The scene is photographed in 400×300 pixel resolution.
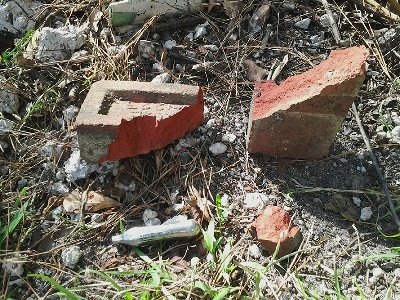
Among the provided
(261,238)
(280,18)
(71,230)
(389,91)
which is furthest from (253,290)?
(280,18)

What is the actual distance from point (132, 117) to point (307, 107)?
0.83 m

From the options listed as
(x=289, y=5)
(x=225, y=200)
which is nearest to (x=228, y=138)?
(x=225, y=200)

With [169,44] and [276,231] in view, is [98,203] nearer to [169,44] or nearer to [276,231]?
[276,231]

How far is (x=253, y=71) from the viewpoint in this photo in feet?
9.36

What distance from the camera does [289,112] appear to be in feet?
7.34

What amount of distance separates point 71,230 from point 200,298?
0.72m

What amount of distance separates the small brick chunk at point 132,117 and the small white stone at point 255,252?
0.70 metres

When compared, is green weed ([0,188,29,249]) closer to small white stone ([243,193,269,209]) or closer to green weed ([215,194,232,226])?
green weed ([215,194,232,226])

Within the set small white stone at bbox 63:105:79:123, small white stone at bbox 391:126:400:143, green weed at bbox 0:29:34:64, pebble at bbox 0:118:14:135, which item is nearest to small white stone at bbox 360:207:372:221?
small white stone at bbox 391:126:400:143

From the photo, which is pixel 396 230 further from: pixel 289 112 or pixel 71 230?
pixel 71 230

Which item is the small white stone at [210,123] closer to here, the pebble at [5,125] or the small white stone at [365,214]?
the small white stone at [365,214]

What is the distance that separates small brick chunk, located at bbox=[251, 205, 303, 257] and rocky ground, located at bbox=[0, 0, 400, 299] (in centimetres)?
6

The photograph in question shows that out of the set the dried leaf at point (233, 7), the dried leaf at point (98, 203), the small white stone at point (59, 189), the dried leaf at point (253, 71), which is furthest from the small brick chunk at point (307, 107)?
the small white stone at point (59, 189)

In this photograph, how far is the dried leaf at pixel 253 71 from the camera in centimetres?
284
